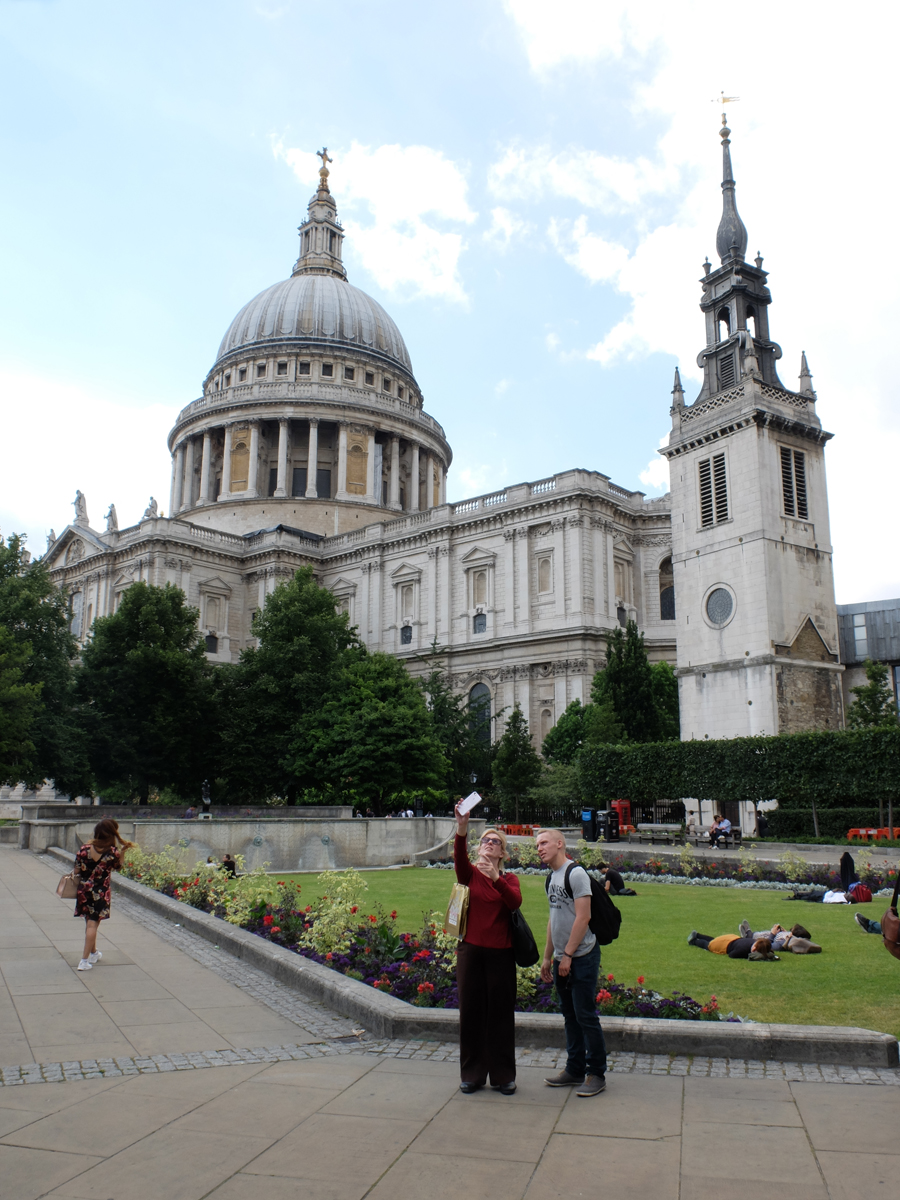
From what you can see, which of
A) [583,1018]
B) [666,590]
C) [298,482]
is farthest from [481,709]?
[583,1018]

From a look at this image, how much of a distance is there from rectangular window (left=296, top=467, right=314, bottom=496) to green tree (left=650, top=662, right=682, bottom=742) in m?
41.8

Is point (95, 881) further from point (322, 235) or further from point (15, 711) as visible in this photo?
point (322, 235)

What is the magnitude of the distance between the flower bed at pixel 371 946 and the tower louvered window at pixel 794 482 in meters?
30.9

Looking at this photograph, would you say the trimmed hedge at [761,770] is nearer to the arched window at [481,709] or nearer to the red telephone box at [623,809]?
the red telephone box at [623,809]

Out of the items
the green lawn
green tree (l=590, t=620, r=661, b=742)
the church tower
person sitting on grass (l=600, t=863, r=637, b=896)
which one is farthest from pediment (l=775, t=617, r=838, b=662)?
person sitting on grass (l=600, t=863, r=637, b=896)

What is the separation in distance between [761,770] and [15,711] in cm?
2912

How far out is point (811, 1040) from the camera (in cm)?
804

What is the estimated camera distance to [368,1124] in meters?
6.51

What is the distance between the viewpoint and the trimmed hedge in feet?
106

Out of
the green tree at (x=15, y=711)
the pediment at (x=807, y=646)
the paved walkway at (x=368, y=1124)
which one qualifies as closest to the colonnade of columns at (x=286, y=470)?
the green tree at (x=15, y=711)

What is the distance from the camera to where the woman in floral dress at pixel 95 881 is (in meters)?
11.9

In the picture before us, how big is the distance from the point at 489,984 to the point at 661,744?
32954 mm

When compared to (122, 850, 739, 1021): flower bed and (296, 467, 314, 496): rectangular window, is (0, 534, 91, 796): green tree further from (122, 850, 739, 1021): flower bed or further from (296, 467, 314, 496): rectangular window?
(296, 467, 314, 496): rectangular window

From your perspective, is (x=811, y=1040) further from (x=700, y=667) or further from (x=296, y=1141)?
(x=700, y=667)
